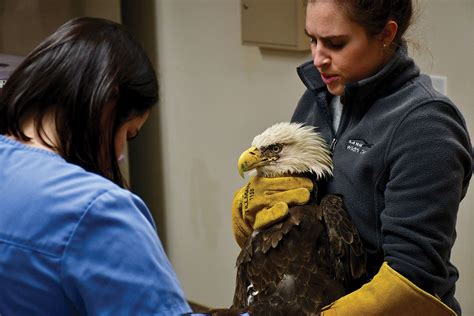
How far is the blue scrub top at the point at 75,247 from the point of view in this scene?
1.07 meters

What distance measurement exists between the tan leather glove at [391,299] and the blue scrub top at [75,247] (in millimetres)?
450

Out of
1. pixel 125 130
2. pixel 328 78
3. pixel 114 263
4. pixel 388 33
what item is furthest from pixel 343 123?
pixel 114 263

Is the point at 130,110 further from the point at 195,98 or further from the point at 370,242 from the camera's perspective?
the point at 195,98

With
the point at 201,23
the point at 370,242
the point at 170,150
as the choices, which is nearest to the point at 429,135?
the point at 370,242

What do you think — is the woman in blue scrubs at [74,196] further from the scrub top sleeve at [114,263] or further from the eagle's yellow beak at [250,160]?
the eagle's yellow beak at [250,160]

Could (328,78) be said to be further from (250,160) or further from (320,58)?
(250,160)

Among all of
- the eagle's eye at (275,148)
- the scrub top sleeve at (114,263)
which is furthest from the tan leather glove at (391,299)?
the scrub top sleeve at (114,263)

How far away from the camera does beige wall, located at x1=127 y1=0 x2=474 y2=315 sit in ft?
9.37

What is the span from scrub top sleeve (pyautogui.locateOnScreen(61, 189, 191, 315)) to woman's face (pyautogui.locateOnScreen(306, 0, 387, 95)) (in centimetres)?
63

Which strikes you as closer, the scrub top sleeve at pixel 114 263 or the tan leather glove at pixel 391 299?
the scrub top sleeve at pixel 114 263

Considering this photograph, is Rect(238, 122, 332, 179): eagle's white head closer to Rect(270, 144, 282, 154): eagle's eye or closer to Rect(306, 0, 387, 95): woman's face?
Rect(270, 144, 282, 154): eagle's eye

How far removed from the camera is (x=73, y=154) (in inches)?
45.5

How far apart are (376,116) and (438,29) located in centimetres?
86

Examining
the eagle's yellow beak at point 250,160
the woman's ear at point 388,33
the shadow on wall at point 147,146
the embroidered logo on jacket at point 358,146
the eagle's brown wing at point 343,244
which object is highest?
the woman's ear at point 388,33
